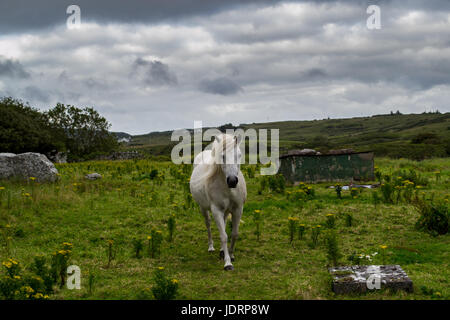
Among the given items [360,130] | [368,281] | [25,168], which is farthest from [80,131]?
[360,130]

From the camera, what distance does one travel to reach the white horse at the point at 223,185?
21.3ft

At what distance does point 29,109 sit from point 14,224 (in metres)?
42.8

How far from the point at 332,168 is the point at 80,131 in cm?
4269

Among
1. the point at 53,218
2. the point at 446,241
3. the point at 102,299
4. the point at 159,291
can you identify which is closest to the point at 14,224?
the point at 53,218

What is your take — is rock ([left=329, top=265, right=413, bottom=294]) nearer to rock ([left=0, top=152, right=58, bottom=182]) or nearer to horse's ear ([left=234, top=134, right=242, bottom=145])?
horse's ear ([left=234, top=134, right=242, bottom=145])

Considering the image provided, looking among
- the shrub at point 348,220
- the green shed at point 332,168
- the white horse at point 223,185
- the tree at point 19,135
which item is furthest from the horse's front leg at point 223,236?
the tree at point 19,135

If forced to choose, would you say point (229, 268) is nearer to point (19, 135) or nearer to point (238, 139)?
point (238, 139)

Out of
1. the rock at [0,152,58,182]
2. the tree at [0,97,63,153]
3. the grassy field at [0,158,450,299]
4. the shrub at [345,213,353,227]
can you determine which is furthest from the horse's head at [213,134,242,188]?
the tree at [0,97,63,153]

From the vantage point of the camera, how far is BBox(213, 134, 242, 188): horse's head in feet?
21.0

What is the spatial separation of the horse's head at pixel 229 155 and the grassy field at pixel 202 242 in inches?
69.2

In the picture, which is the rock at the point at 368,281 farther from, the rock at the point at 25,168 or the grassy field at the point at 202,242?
the rock at the point at 25,168

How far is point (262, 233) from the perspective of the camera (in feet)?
30.9

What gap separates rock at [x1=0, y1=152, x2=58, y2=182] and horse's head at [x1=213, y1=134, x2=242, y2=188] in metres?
9.52
